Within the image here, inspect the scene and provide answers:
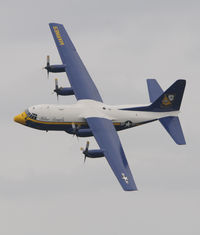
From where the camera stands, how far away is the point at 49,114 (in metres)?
110

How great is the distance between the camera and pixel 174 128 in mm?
111438

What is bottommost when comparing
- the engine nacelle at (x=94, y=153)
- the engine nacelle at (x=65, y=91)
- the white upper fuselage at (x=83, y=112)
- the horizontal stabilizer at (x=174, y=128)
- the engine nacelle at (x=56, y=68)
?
the engine nacelle at (x=94, y=153)

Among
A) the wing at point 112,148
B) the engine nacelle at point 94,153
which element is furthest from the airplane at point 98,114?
the engine nacelle at point 94,153

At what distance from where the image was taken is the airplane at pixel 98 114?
108075mm

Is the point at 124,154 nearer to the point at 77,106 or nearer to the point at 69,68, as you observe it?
the point at 77,106

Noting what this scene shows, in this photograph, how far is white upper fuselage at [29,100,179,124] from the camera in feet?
360

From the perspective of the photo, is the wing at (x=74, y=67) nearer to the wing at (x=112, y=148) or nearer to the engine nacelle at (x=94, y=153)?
the wing at (x=112, y=148)

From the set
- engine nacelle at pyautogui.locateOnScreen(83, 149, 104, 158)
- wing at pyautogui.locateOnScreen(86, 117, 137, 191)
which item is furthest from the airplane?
engine nacelle at pyautogui.locateOnScreen(83, 149, 104, 158)

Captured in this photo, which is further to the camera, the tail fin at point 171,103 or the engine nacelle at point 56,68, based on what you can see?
the engine nacelle at point 56,68

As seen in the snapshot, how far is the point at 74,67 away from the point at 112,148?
55.7 ft

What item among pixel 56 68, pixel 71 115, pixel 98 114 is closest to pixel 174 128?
pixel 98 114

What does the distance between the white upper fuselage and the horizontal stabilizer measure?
Answer: 316 cm

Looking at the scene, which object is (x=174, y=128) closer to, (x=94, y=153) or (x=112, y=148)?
(x=112, y=148)

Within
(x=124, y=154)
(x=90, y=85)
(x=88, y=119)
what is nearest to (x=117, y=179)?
(x=124, y=154)
